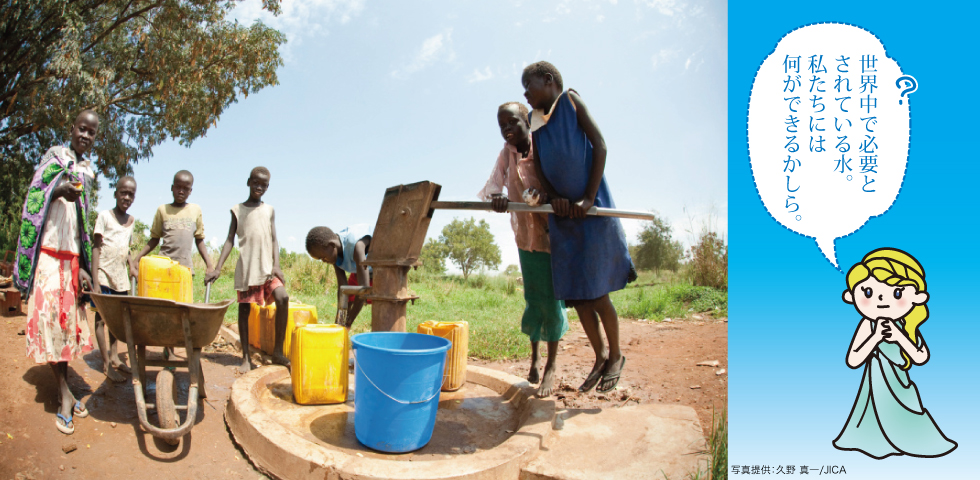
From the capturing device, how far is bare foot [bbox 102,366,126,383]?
337 cm

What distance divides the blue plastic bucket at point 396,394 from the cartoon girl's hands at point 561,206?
0.97 metres

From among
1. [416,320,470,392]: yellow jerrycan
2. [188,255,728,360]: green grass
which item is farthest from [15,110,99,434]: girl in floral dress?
[188,255,728,360]: green grass

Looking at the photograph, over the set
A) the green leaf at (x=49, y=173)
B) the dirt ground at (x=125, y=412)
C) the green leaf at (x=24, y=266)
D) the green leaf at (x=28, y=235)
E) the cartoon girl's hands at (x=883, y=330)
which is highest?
the green leaf at (x=49, y=173)

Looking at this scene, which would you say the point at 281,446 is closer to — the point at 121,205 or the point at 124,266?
the point at 124,266

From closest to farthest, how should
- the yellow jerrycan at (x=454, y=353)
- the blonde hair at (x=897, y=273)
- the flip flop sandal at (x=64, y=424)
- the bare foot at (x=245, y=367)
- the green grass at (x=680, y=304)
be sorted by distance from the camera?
the blonde hair at (x=897, y=273) < the flip flop sandal at (x=64, y=424) < the yellow jerrycan at (x=454, y=353) < the bare foot at (x=245, y=367) < the green grass at (x=680, y=304)

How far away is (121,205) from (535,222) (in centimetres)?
317

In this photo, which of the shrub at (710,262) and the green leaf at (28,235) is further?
the shrub at (710,262)

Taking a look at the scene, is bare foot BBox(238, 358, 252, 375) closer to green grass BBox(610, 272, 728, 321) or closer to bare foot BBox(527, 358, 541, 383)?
bare foot BBox(527, 358, 541, 383)

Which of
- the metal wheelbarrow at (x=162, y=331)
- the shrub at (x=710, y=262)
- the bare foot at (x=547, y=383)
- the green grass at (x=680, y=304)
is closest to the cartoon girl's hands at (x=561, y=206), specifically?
the bare foot at (x=547, y=383)

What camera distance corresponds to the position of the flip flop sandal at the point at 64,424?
2.63m

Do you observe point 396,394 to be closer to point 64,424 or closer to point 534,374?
point 534,374

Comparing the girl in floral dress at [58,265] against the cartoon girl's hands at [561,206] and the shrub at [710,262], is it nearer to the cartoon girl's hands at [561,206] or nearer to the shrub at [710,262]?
the cartoon girl's hands at [561,206]

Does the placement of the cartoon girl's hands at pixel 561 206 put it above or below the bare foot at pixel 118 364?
above

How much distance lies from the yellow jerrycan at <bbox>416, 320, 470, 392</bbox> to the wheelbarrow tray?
1462 mm
